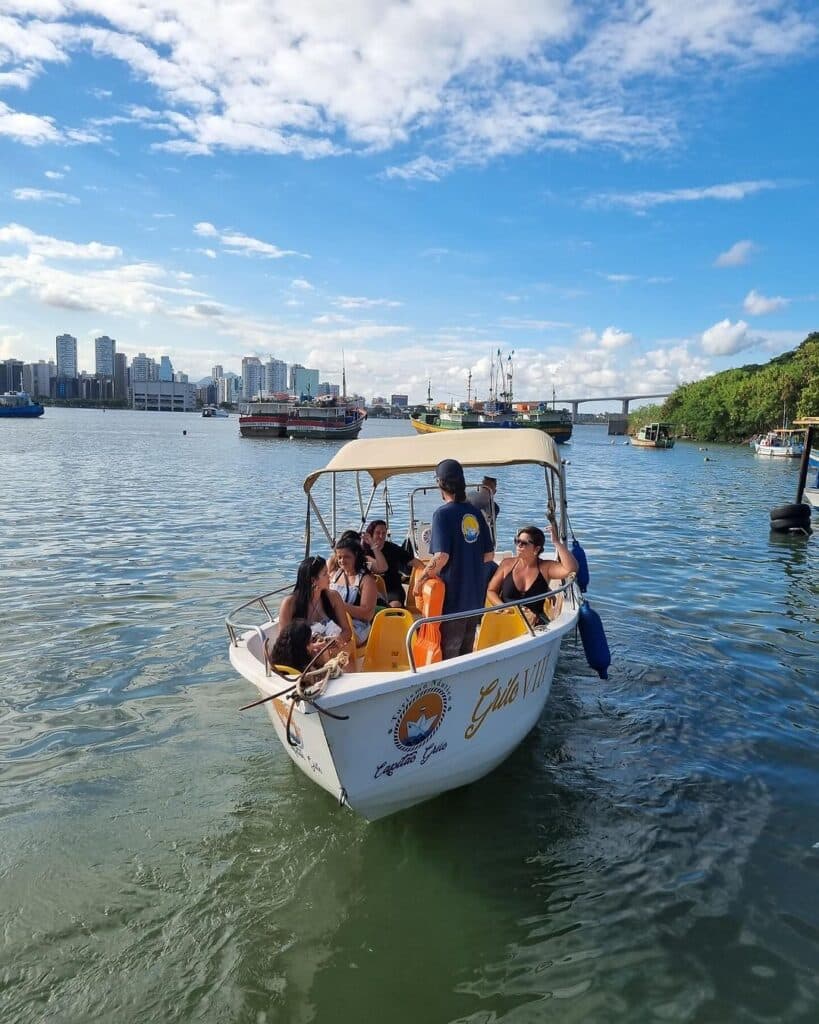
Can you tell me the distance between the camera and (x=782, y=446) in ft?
181

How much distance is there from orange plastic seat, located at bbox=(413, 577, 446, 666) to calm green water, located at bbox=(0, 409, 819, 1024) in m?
1.17

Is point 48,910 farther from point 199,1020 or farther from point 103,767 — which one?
point 103,767

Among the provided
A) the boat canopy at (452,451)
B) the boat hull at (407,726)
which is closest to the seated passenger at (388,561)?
the boat canopy at (452,451)

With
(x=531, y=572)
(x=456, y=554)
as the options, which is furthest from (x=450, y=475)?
(x=531, y=572)

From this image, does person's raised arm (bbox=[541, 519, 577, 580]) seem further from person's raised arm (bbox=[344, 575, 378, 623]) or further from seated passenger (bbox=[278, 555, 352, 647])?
seated passenger (bbox=[278, 555, 352, 647])

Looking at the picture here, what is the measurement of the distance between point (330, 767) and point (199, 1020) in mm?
1391

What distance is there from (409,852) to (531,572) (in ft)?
9.89

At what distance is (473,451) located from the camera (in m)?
6.95

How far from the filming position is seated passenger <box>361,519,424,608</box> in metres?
7.87

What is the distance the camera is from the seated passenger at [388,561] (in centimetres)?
787

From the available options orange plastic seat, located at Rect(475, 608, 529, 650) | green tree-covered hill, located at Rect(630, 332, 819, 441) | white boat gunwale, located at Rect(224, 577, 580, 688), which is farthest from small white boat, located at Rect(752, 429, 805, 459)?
white boat gunwale, located at Rect(224, 577, 580, 688)

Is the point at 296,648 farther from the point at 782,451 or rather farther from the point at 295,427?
the point at 295,427

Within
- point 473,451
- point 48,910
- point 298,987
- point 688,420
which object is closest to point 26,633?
point 48,910

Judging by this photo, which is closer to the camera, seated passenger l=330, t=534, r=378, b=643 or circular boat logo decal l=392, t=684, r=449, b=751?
circular boat logo decal l=392, t=684, r=449, b=751
